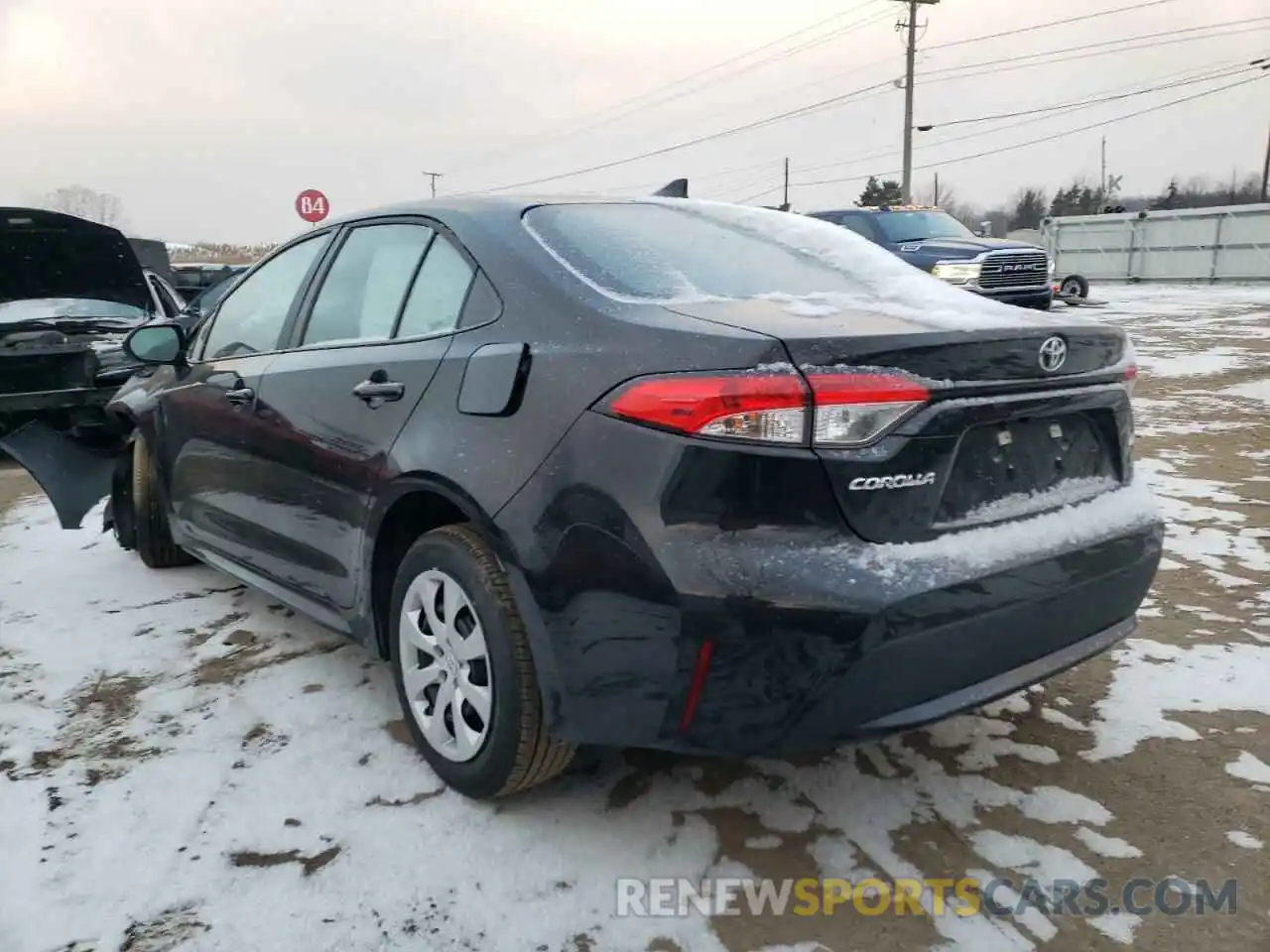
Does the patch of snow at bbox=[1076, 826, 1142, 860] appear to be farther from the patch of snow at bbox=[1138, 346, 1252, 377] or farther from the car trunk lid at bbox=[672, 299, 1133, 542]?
the patch of snow at bbox=[1138, 346, 1252, 377]

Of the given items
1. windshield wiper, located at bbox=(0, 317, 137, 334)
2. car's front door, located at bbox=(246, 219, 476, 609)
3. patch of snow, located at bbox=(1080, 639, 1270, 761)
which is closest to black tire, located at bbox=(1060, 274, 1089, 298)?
windshield wiper, located at bbox=(0, 317, 137, 334)

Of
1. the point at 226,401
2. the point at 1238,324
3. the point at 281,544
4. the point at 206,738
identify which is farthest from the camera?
the point at 1238,324

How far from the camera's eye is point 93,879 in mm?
2197

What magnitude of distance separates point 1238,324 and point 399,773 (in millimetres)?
16255

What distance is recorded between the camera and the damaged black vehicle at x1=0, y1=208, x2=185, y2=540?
630cm

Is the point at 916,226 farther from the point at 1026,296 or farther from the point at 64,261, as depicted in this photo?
the point at 64,261

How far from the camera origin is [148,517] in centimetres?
439

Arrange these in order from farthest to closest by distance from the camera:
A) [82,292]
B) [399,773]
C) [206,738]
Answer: [82,292]
[206,738]
[399,773]

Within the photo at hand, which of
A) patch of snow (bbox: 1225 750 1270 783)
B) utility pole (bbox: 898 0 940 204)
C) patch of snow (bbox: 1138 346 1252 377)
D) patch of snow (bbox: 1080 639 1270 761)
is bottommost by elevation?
patch of snow (bbox: 1225 750 1270 783)

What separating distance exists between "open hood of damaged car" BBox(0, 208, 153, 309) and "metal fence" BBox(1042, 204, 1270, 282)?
26.1 meters

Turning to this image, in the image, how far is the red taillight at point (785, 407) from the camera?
6.28 feet

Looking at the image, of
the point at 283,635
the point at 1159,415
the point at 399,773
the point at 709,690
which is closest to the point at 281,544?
the point at 283,635

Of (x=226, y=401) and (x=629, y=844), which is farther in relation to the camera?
(x=226, y=401)

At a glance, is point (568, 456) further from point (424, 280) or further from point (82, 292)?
point (82, 292)
